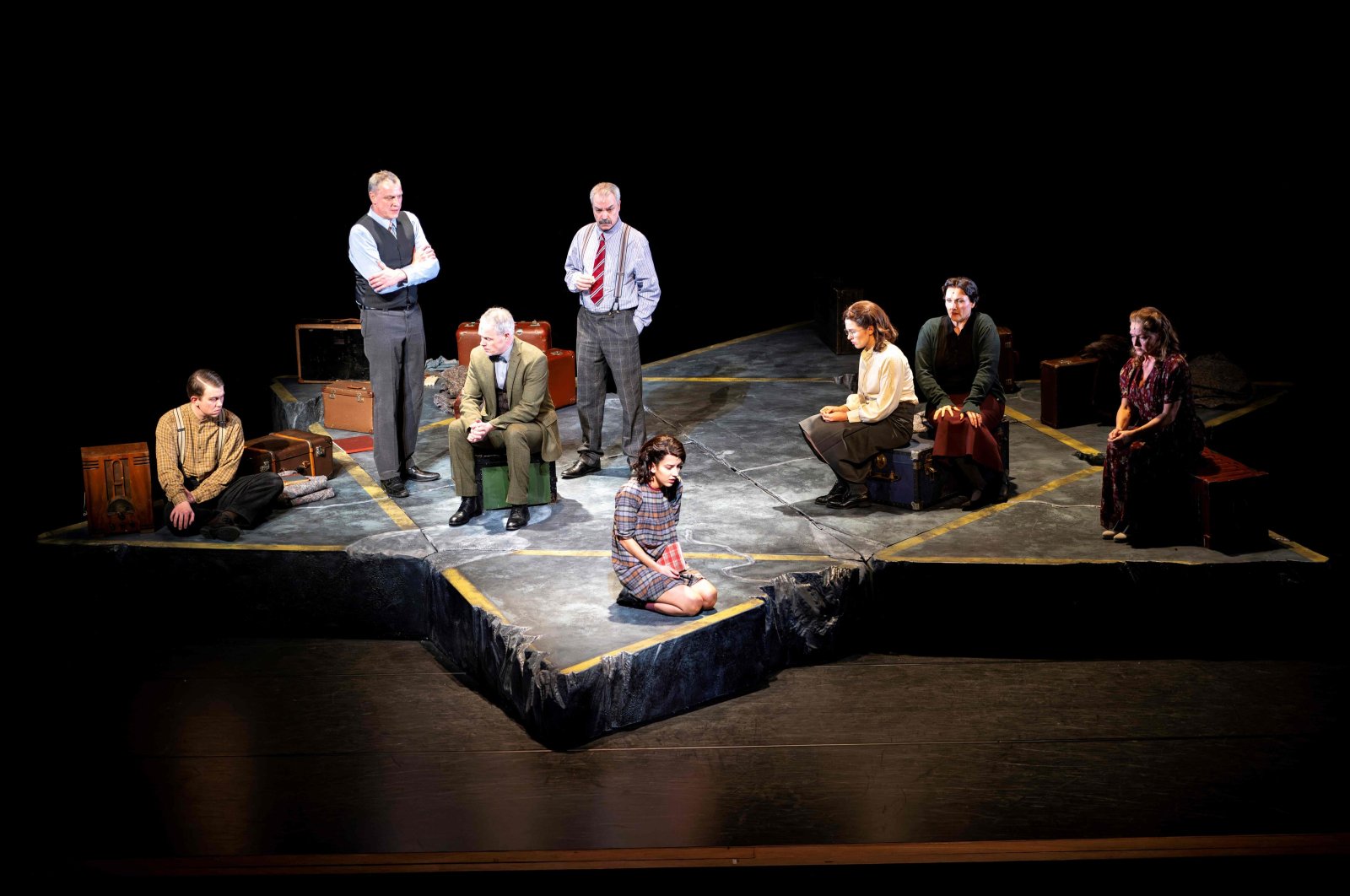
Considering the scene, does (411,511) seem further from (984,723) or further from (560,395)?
(984,723)

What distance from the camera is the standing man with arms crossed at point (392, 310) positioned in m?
6.52

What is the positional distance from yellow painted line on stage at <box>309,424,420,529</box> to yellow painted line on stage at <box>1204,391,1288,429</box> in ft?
14.9

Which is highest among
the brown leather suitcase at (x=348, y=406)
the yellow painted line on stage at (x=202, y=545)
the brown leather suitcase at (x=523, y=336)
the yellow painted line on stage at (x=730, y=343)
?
the brown leather suitcase at (x=523, y=336)

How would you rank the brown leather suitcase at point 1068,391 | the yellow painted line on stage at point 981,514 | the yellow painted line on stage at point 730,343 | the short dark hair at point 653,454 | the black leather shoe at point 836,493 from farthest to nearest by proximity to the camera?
the yellow painted line on stage at point 730,343, the brown leather suitcase at point 1068,391, the black leather shoe at point 836,493, the yellow painted line on stage at point 981,514, the short dark hair at point 653,454

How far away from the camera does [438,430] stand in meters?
8.08

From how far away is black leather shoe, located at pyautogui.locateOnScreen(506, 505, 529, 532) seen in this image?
20.4 ft

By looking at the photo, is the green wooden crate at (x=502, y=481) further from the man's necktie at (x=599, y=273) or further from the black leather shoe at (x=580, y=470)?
the man's necktie at (x=599, y=273)

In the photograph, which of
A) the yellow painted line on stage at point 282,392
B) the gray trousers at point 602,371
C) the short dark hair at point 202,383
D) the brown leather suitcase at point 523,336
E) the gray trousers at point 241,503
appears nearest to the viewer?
the short dark hair at point 202,383

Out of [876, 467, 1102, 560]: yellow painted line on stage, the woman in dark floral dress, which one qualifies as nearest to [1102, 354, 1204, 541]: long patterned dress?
the woman in dark floral dress

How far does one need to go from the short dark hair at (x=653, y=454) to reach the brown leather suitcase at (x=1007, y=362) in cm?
399

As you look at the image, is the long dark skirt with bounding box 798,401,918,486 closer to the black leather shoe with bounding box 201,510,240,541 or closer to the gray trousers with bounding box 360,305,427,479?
the gray trousers with bounding box 360,305,427,479

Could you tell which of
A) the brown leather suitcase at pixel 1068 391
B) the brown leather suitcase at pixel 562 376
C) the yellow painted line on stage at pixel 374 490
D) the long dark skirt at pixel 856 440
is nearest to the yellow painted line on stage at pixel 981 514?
the long dark skirt at pixel 856 440

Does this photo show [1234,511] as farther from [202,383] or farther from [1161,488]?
[202,383]

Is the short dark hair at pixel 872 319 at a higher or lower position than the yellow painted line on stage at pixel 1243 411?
higher
